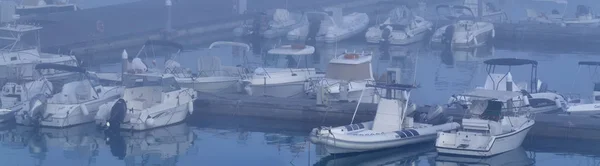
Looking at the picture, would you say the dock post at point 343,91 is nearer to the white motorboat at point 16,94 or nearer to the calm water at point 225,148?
the calm water at point 225,148

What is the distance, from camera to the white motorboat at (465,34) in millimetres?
41438

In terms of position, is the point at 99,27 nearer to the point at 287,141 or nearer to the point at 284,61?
the point at 284,61

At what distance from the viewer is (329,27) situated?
143ft

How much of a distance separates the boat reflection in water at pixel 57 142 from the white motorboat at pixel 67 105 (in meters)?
0.17

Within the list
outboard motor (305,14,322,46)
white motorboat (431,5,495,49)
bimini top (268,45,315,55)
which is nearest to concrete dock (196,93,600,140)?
bimini top (268,45,315,55)

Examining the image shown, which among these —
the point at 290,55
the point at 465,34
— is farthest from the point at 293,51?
the point at 465,34

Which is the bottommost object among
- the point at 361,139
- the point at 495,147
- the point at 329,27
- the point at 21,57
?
the point at 495,147

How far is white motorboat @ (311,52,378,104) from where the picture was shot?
1096 inches

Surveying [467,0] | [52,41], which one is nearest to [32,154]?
[52,41]

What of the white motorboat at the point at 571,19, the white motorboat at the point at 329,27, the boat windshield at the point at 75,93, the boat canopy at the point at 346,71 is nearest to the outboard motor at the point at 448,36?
the white motorboat at the point at 329,27

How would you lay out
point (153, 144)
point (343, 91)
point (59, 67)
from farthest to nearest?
point (59, 67) → point (343, 91) → point (153, 144)

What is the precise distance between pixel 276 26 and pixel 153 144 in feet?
65.9

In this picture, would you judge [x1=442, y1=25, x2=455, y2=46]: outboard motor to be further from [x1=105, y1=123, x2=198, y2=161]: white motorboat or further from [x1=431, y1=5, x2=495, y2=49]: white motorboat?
[x1=105, y1=123, x2=198, y2=161]: white motorboat

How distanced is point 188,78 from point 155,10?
1900 cm
